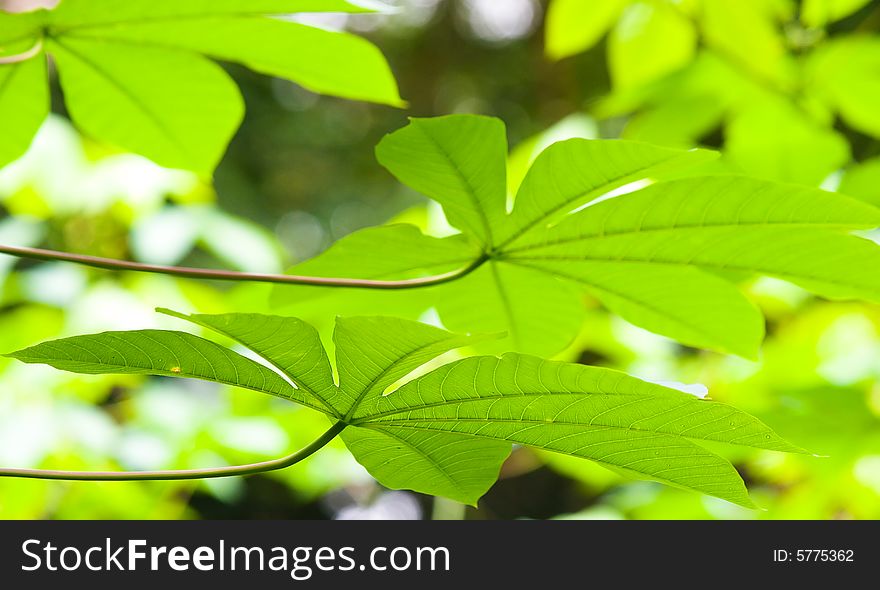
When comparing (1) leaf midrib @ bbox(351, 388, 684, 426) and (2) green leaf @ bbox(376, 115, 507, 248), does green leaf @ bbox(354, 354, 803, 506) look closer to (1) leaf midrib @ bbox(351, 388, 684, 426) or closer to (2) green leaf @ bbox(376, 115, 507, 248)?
(1) leaf midrib @ bbox(351, 388, 684, 426)

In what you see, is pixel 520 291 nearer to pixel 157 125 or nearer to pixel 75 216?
pixel 157 125

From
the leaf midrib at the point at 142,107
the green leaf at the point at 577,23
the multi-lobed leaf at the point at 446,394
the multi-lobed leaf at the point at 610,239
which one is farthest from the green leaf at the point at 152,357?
the green leaf at the point at 577,23

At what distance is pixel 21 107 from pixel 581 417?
39 centimetres

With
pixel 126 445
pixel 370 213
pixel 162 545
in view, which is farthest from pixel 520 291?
pixel 370 213

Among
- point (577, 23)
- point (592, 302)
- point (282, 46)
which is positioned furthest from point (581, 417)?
point (592, 302)

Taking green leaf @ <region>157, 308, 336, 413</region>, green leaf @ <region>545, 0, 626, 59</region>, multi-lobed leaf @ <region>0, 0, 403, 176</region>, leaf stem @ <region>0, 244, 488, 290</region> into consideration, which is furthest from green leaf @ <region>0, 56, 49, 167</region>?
green leaf @ <region>545, 0, 626, 59</region>

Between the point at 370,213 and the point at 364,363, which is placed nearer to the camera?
the point at 364,363

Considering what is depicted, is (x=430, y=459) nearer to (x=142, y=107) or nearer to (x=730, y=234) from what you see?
(x=730, y=234)

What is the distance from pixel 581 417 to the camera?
33 centimetres

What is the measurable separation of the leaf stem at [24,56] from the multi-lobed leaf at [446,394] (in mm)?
218

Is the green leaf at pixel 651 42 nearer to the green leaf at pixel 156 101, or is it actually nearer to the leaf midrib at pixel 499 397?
the green leaf at pixel 156 101

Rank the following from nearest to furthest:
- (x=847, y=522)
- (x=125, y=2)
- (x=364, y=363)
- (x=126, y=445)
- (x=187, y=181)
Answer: (x=364, y=363) < (x=125, y=2) < (x=847, y=522) < (x=126, y=445) < (x=187, y=181)

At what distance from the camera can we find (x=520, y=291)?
46 centimetres

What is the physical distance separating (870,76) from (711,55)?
0.51 feet
